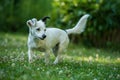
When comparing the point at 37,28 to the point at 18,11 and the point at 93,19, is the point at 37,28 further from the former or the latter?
the point at 18,11

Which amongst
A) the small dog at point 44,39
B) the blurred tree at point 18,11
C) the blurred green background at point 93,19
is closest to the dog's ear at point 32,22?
the small dog at point 44,39

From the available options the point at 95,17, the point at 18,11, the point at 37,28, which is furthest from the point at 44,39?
the point at 18,11

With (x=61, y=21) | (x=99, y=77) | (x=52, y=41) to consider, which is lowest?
(x=99, y=77)

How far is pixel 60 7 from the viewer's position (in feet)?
62.6

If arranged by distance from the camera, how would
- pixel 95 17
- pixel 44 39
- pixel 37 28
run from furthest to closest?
pixel 95 17, pixel 44 39, pixel 37 28

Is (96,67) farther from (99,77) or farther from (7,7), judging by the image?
(7,7)

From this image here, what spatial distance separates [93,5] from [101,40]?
5.86 feet

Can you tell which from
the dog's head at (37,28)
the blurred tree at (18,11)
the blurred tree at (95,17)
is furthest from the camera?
the blurred tree at (18,11)

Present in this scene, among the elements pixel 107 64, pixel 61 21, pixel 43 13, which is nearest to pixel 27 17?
pixel 43 13

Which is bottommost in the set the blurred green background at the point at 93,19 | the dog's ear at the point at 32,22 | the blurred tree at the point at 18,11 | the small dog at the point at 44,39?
the small dog at the point at 44,39

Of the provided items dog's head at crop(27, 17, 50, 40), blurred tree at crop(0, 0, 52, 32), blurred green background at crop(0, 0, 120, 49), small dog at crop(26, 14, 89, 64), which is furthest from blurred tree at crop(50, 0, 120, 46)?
dog's head at crop(27, 17, 50, 40)

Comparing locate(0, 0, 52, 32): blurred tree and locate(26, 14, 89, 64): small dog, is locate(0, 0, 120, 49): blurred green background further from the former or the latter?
locate(26, 14, 89, 64): small dog

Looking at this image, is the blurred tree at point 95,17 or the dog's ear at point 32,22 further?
the blurred tree at point 95,17

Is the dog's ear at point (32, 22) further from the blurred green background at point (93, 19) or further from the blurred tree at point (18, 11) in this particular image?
the blurred tree at point (18, 11)
